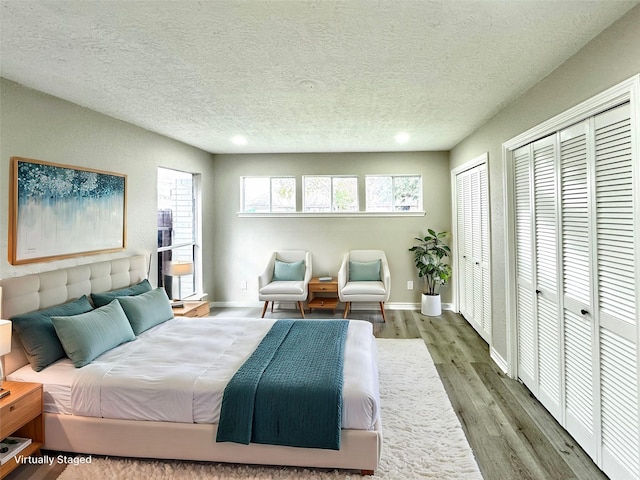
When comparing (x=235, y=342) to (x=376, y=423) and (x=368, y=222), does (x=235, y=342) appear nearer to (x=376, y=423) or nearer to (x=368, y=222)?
(x=376, y=423)

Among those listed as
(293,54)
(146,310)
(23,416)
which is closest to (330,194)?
(146,310)

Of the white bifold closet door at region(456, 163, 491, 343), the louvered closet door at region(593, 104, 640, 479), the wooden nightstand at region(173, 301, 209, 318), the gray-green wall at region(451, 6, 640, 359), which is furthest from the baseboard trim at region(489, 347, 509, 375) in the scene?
the wooden nightstand at region(173, 301, 209, 318)

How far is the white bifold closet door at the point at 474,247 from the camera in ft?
12.8

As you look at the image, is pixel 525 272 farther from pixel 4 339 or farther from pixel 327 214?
pixel 4 339

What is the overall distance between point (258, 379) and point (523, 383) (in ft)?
7.77

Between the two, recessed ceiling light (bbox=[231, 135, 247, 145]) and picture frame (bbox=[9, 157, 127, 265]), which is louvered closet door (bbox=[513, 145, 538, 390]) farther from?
picture frame (bbox=[9, 157, 127, 265])

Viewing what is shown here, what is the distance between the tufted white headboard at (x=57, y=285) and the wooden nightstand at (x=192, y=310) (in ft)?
1.76

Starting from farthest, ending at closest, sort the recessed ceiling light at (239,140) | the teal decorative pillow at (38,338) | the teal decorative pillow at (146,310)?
the recessed ceiling light at (239,140), the teal decorative pillow at (146,310), the teal decorative pillow at (38,338)

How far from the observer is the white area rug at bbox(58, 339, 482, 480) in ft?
6.42

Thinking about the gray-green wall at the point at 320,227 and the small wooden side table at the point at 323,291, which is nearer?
the small wooden side table at the point at 323,291

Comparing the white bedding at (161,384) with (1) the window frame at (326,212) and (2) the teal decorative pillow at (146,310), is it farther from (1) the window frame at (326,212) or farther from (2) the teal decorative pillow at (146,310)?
(1) the window frame at (326,212)

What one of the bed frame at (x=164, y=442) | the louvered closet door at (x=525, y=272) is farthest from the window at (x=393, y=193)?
the bed frame at (x=164, y=442)

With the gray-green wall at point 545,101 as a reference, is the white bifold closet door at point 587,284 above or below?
below

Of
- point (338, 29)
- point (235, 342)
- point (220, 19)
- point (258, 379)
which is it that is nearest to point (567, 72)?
point (338, 29)
